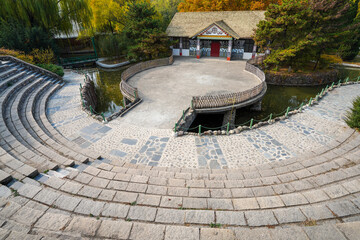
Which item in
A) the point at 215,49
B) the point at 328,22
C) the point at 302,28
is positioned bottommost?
the point at 215,49

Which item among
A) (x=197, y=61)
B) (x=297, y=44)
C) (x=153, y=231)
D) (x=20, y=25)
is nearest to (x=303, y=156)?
(x=153, y=231)

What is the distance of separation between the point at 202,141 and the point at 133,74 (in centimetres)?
1385

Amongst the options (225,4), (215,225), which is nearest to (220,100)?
(215,225)

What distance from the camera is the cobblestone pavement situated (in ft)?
28.9

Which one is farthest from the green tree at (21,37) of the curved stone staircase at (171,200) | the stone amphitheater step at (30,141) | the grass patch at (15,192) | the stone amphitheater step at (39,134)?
the grass patch at (15,192)

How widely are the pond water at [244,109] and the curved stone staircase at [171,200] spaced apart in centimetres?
779

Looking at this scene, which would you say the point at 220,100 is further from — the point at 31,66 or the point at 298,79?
the point at 31,66

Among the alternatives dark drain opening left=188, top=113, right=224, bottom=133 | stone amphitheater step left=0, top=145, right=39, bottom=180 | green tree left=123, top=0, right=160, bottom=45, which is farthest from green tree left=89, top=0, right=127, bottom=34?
stone amphitheater step left=0, top=145, right=39, bottom=180

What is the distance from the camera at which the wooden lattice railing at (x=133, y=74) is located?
14811 mm

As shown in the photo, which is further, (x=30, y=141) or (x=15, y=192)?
(x=30, y=141)

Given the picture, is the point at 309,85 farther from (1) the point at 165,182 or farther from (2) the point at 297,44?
(1) the point at 165,182

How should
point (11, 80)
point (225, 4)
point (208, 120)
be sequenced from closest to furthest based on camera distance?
1. point (11, 80)
2. point (208, 120)
3. point (225, 4)

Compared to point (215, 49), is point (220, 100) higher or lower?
lower

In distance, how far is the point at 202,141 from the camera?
394 inches
